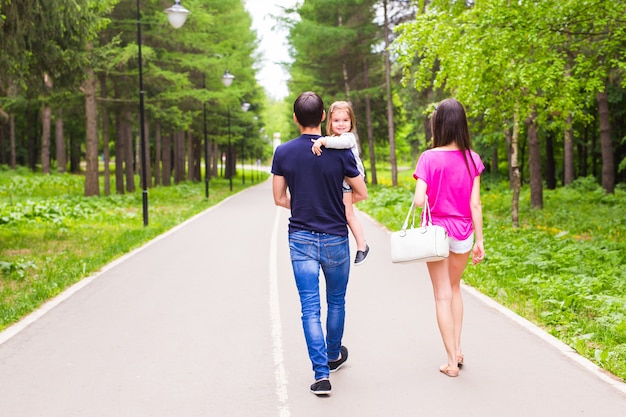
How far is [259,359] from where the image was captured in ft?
20.8

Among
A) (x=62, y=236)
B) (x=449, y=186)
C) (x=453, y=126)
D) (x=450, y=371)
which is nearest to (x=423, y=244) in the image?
(x=449, y=186)

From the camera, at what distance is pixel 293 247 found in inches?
207

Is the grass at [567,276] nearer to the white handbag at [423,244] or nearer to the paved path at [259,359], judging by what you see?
the paved path at [259,359]

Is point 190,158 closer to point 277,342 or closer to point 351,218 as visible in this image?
point 277,342

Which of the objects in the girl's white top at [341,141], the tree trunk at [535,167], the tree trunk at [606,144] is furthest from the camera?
the tree trunk at [606,144]

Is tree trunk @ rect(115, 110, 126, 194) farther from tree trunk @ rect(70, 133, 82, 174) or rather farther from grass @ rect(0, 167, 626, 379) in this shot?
tree trunk @ rect(70, 133, 82, 174)

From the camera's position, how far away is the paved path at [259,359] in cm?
506

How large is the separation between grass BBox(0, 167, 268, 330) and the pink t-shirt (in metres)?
5.11

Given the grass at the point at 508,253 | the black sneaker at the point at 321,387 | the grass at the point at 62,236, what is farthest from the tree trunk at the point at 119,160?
the black sneaker at the point at 321,387

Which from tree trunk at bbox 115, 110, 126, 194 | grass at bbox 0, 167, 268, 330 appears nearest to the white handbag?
grass at bbox 0, 167, 268, 330

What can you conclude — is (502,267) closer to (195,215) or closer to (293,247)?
(293,247)

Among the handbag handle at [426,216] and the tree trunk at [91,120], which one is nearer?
the handbag handle at [426,216]

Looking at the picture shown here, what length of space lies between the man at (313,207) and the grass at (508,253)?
8.14 feet

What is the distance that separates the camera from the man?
514 cm
